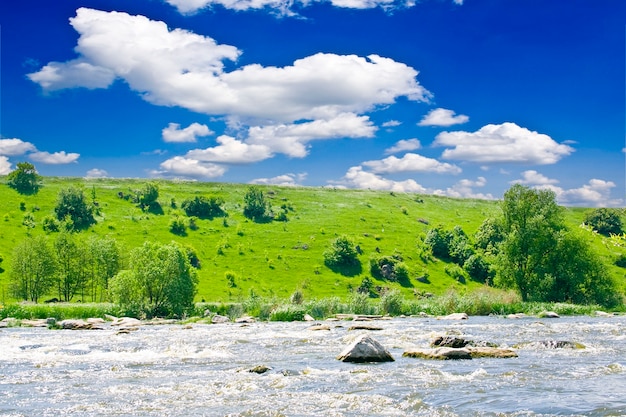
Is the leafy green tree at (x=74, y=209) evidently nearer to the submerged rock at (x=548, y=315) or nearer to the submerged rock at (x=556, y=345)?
the submerged rock at (x=548, y=315)

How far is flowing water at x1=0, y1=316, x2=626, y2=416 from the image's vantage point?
52.5ft

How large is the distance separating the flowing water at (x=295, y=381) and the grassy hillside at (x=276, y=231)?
231 ft

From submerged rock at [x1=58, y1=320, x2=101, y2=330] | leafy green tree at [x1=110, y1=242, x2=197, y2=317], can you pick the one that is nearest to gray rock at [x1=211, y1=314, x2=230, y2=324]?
leafy green tree at [x1=110, y1=242, x2=197, y2=317]

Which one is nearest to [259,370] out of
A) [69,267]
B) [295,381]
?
[295,381]

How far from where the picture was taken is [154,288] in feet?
208

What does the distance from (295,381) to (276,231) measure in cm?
12504

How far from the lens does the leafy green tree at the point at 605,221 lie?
163125 mm

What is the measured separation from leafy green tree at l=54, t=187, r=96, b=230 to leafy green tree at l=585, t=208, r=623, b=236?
5485 inches

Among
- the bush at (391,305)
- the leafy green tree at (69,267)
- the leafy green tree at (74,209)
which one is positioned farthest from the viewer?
the leafy green tree at (74,209)

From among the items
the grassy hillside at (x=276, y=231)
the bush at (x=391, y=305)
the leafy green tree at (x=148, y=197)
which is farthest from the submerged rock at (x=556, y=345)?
the leafy green tree at (x=148, y=197)

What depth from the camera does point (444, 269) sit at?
127 meters

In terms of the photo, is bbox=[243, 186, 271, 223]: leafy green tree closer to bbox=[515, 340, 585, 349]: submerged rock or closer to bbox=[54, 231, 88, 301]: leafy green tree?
bbox=[54, 231, 88, 301]: leafy green tree

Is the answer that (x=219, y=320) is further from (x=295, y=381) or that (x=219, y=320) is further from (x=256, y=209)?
(x=256, y=209)

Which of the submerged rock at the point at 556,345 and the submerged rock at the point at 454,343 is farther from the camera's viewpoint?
the submerged rock at the point at 556,345
